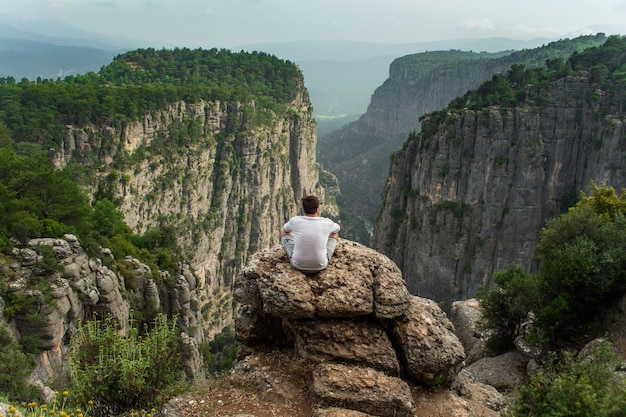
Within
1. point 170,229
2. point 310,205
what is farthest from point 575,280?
point 170,229

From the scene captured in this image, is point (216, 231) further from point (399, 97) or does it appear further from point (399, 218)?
point (399, 97)

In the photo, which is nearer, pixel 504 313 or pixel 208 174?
pixel 504 313

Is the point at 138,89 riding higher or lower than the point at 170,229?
higher

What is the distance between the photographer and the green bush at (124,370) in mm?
7980

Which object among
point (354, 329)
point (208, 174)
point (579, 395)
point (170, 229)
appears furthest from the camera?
point (208, 174)

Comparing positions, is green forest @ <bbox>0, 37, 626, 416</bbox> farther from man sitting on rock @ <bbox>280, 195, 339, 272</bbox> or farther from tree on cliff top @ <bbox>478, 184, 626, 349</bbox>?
man sitting on rock @ <bbox>280, 195, 339, 272</bbox>

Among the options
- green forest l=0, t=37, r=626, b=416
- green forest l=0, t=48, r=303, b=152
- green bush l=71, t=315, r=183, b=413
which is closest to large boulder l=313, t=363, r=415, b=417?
green forest l=0, t=37, r=626, b=416

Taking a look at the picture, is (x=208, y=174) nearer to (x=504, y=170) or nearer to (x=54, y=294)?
(x=504, y=170)

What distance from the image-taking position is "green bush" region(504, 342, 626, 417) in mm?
6527

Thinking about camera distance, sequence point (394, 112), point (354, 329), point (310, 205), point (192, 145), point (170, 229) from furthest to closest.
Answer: point (394, 112) < point (192, 145) < point (170, 229) < point (310, 205) < point (354, 329)

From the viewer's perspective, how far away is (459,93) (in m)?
146

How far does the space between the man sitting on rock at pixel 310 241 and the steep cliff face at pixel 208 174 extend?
4004 cm

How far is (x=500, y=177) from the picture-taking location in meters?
56.7

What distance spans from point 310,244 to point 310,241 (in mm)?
71
